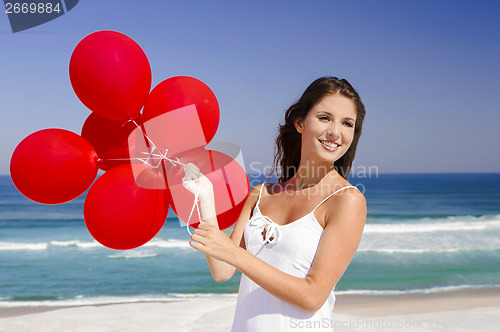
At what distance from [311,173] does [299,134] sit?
1.15ft

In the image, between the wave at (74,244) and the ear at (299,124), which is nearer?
the ear at (299,124)

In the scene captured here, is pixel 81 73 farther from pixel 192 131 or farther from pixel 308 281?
pixel 308 281

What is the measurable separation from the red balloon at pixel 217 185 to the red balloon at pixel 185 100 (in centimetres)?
14

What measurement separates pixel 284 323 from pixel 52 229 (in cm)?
1868

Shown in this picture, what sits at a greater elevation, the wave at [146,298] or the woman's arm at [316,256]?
the woman's arm at [316,256]

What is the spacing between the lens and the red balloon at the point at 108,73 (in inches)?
99.0

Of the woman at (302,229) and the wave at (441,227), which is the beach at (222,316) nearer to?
the woman at (302,229)

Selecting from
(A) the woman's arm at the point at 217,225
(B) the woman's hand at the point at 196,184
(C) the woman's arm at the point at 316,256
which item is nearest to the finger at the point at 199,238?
(C) the woman's arm at the point at 316,256

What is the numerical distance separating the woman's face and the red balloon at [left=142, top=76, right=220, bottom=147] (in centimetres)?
63

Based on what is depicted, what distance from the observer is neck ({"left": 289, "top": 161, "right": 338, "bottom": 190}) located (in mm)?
2395

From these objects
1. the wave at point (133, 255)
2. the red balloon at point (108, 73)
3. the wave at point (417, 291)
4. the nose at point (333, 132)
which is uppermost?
the red balloon at point (108, 73)

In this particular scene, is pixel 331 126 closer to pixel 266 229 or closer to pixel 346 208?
pixel 346 208

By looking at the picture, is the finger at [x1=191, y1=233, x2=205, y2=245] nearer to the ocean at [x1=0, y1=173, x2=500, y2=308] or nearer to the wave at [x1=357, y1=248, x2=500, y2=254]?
the ocean at [x1=0, y1=173, x2=500, y2=308]

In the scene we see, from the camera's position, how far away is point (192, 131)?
258 cm
